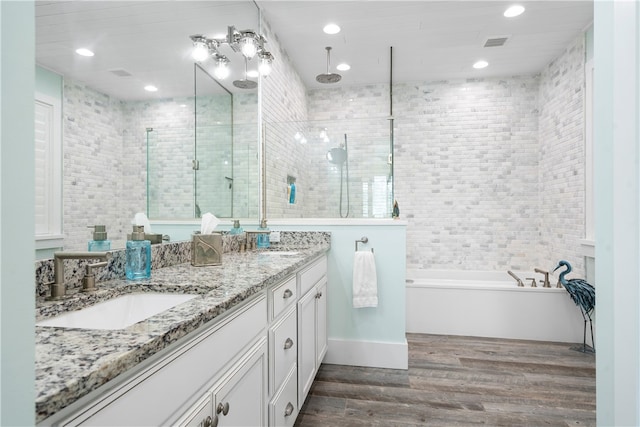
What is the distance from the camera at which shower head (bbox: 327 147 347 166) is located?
119 inches

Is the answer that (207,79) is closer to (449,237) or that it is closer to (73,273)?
(73,273)

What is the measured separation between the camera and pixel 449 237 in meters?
4.45

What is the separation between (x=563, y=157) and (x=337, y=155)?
252 centimetres

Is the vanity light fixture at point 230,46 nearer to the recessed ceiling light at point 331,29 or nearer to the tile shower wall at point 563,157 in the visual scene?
the recessed ceiling light at point 331,29

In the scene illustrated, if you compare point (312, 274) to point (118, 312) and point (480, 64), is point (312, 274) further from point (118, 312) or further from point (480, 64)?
point (480, 64)

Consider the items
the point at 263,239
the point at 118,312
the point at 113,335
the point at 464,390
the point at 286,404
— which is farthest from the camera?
the point at 263,239

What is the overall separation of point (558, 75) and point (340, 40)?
244cm

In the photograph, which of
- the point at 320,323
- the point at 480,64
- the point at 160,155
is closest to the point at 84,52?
the point at 160,155

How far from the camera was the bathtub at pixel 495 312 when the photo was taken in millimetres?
3160

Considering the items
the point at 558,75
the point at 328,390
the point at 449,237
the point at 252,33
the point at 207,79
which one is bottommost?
the point at 328,390

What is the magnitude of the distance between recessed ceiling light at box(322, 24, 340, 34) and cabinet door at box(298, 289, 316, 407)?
2.42 metres

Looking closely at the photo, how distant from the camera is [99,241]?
1.15m
